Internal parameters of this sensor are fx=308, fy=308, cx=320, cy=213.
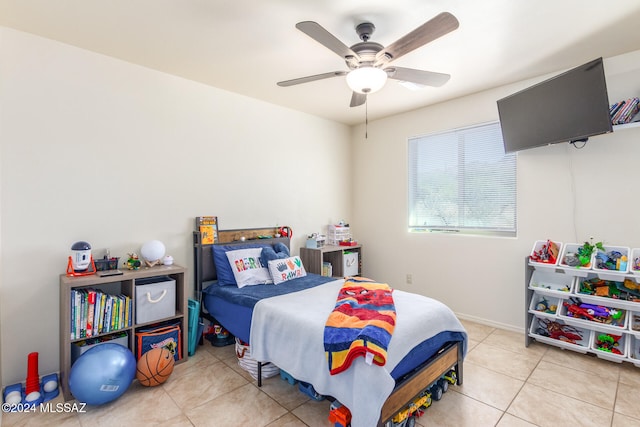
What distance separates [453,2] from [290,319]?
2.44 metres

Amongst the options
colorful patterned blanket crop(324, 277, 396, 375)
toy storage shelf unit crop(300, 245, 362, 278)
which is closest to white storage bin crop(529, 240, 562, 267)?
colorful patterned blanket crop(324, 277, 396, 375)

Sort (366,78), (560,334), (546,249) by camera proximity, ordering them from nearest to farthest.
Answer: (366,78) < (560,334) < (546,249)

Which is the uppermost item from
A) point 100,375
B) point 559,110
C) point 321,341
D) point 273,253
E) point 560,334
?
point 559,110

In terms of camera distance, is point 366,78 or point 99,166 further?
point 99,166

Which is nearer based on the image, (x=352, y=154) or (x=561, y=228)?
(x=561, y=228)

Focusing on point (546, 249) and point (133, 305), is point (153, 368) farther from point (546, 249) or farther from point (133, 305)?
point (546, 249)

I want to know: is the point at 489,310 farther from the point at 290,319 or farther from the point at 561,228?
the point at 290,319

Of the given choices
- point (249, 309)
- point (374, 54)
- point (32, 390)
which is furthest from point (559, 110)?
point (32, 390)

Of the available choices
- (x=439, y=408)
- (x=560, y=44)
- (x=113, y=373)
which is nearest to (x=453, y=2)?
(x=560, y=44)

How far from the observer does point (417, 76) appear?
2369mm

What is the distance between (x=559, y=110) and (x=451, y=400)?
261 centimetres

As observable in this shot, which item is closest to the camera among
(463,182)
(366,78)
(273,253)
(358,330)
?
(358,330)

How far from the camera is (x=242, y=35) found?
244 cm

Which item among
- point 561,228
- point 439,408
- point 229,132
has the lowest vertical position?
point 439,408
